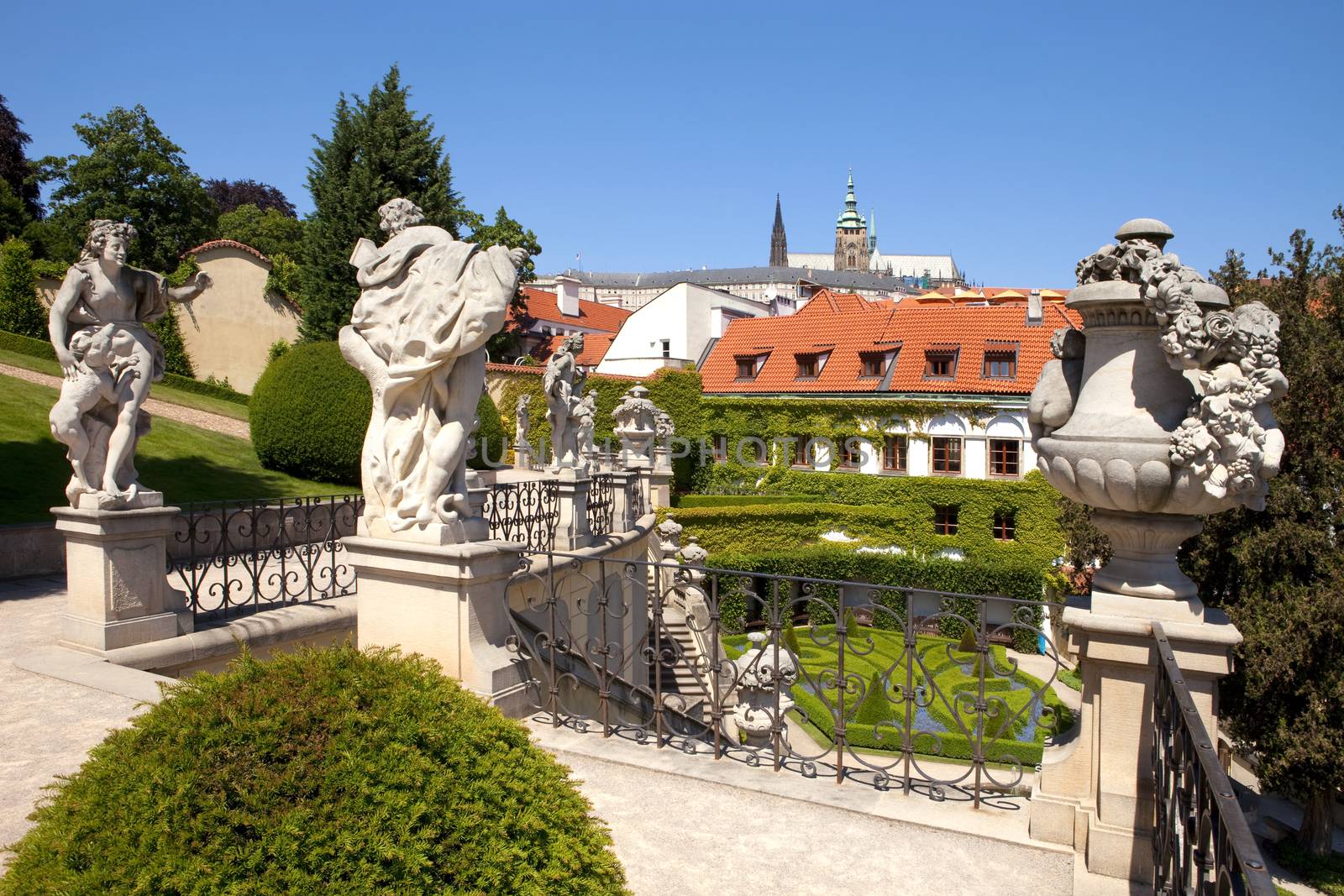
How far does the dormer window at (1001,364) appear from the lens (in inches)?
1160

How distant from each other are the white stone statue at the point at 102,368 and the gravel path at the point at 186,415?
48.5 ft

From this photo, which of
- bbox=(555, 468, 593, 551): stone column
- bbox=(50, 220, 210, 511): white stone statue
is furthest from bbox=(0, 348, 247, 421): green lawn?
bbox=(50, 220, 210, 511): white stone statue

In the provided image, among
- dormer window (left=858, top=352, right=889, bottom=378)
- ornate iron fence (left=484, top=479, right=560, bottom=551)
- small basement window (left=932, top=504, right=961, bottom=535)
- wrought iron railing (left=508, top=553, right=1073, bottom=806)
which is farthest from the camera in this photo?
dormer window (left=858, top=352, right=889, bottom=378)

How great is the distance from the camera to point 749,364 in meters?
36.5

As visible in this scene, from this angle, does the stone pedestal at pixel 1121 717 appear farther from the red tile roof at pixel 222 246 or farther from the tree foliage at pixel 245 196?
the tree foliage at pixel 245 196

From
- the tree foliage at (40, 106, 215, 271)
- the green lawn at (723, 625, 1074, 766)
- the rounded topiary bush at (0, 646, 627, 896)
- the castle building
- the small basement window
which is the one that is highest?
the castle building

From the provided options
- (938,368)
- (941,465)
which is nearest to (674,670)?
(941,465)

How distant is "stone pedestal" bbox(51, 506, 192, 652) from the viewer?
611 cm

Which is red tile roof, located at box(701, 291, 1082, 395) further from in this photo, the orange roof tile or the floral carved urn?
the floral carved urn

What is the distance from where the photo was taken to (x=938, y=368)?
3092 centimetres

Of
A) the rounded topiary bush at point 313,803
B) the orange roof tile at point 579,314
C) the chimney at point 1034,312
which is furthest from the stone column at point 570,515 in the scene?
the orange roof tile at point 579,314

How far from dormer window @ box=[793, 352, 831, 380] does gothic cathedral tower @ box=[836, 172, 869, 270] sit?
3981 inches

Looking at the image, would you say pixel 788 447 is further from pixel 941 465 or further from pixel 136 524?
pixel 136 524

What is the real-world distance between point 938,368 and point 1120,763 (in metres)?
29.0
